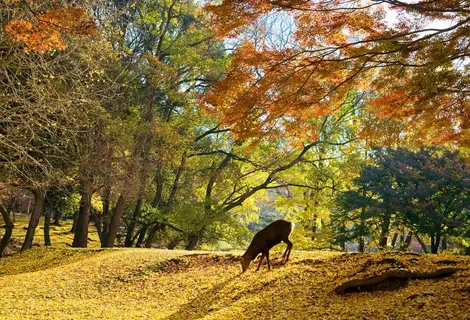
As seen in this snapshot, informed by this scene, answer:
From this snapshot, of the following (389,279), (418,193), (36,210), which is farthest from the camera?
(418,193)

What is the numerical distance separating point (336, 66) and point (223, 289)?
14.1 feet

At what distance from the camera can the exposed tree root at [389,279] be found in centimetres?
554

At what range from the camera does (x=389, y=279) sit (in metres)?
5.58

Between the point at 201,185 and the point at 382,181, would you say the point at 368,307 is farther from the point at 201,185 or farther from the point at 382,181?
the point at 201,185

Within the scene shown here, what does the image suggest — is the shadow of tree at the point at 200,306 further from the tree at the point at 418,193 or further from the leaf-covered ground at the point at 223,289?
the tree at the point at 418,193

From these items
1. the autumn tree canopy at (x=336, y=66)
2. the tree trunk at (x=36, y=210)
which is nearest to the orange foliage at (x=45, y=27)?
the autumn tree canopy at (x=336, y=66)

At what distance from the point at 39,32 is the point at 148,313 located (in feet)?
15.3

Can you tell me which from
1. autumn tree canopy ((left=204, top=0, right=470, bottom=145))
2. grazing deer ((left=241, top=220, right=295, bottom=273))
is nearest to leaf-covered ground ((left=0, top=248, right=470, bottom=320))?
grazing deer ((left=241, top=220, right=295, bottom=273))

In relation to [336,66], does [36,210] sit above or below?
below

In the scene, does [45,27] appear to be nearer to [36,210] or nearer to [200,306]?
[200,306]

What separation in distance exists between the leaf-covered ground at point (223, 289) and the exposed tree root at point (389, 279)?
89 millimetres

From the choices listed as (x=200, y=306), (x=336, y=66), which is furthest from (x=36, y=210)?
(x=336, y=66)

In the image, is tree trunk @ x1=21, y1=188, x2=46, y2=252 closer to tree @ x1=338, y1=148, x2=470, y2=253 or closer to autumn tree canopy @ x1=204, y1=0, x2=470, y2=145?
autumn tree canopy @ x1=204, y1=0, x2=470, y2=145

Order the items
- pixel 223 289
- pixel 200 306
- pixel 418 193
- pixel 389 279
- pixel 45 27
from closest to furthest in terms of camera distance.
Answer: pixel 45 27
pixel 389 279
pixel 200 306
pixel 223 289
pixel 418 193
